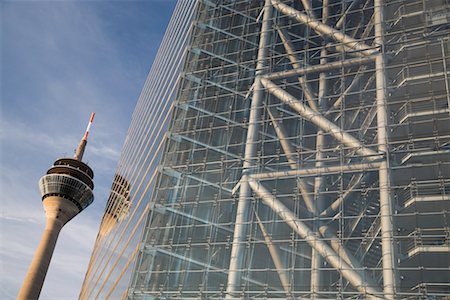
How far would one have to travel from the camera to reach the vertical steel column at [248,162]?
1925 centimetres

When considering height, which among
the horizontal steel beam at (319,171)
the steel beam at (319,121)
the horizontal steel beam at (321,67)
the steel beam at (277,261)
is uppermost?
the horizontal steel beam at (321,67)

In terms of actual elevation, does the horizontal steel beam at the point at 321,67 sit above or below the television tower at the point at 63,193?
below

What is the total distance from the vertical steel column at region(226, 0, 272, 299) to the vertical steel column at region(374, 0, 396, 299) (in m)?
5.51

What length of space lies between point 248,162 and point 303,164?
244cm

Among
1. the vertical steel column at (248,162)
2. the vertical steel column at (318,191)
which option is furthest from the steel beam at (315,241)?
the vertical steel column at (248,162)

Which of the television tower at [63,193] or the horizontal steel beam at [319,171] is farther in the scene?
the television tower at [63,193]

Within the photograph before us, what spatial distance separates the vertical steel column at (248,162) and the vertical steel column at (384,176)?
18.1ft

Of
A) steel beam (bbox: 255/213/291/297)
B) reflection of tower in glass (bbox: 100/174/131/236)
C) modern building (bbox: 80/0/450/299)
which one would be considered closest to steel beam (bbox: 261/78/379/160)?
modern building (bbox: 80/0/450/299)

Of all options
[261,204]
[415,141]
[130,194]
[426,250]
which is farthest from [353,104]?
[130,194]

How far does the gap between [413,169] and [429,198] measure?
5.22 ft

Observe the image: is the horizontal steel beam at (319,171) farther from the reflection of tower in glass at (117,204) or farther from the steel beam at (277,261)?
the reflection of tower in glass at (117,204)

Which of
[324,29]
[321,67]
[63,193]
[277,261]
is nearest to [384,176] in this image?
[277,261]

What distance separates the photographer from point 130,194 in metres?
35.4

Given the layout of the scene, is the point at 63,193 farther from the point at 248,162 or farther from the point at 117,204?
the point at 248,162
